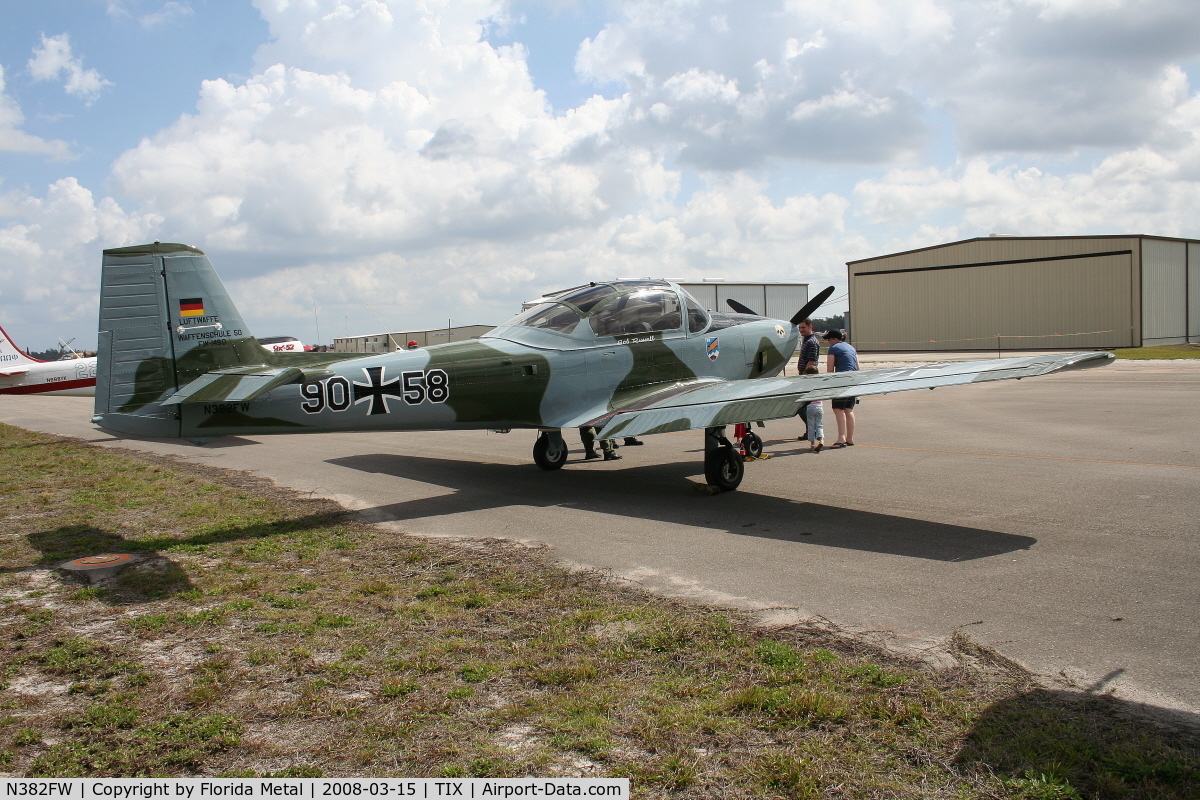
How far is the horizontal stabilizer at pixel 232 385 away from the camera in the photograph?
755cm

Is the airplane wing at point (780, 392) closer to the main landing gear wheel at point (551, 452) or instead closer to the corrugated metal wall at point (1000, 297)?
the main landing gear wheel at point (551, 452)

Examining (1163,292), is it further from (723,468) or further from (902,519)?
(902,519)

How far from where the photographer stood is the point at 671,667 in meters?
4.08

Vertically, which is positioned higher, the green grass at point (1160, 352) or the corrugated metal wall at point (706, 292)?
the corrugated metal wall at point (706, 292)

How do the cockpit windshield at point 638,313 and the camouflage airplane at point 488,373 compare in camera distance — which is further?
the cockpit windshield at point 638,313

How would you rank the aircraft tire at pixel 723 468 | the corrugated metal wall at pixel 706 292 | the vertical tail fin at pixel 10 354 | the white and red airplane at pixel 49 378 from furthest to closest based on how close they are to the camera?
1. the corrugated metal wall at pixel 706 292
2. the vertical tail fin at pixel 10 354
3. the white and red airplane at pixel 49 378
4. the aircraft tire at pixel 723 468

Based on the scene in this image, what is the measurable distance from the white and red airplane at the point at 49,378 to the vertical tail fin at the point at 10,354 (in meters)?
0.04

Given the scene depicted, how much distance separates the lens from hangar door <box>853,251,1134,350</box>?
44156mm

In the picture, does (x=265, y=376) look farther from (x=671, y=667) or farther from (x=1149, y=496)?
(x=1149, y=496)

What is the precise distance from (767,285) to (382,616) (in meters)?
60.9

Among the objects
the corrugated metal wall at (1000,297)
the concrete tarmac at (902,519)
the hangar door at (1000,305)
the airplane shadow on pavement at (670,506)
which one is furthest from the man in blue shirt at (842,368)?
the corrugated metal wall at (1000,297)

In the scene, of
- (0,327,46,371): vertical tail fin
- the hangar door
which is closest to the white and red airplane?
(0,327,46,371): vertical tail fin

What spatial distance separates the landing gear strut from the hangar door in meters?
43.2

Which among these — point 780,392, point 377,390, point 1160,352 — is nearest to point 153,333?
point 377,390
